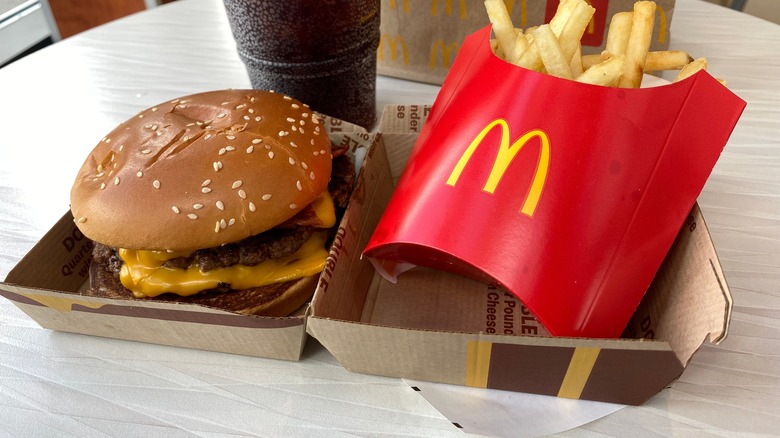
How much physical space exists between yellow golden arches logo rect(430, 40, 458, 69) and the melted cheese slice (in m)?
1.02

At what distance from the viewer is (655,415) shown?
3.54 ft

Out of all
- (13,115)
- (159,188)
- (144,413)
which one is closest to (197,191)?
(159,188)

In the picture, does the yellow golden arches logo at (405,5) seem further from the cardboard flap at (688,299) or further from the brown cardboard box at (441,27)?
the cardboard flap at (688,299)

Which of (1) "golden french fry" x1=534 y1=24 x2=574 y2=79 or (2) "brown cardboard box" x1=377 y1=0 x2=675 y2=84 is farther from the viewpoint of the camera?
(2) "brown cardboard box" x1=377 y1=0 x2=675 y2=84

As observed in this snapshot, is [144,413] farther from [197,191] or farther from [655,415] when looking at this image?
[655,415]

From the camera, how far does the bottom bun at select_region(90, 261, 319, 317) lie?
4.32ft

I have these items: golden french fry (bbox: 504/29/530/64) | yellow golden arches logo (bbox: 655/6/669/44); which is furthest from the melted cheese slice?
yellow golden arches logo (bbox: 655/6/669/44)

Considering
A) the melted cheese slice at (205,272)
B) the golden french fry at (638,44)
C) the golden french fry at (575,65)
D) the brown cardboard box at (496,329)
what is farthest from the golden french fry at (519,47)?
the melted cheese slice at (205,272)

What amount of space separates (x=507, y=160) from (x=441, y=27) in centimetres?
114

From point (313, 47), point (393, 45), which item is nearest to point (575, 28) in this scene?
point (313, 47)

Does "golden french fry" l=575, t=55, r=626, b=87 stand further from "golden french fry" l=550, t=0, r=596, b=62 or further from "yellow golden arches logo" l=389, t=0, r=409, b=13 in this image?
"yellow golden arches logo" l=389, t=0, r=409, b=13

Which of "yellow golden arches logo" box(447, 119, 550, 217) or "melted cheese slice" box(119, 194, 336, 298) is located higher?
"yellow golden arches logo" box(447, 119, 550, 217)

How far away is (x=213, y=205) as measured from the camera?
48.5 inches

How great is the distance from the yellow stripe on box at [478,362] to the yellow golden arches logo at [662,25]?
1487 millimetres
